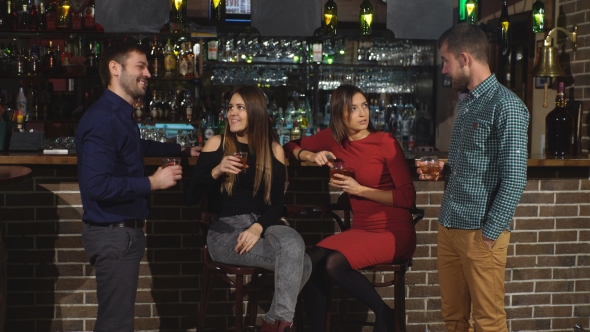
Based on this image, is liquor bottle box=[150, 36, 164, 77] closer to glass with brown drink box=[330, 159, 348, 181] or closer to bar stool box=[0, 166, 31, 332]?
bar stool box=[0, 166, 31, 332]

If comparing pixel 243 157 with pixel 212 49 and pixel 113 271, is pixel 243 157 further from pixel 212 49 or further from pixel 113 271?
pixel 212 49

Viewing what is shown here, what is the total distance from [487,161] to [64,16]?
5.43m

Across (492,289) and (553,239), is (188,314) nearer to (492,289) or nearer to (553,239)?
(492,289)

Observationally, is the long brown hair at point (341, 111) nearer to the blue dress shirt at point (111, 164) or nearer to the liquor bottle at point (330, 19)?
the blue dress shirt at point (111, 164)

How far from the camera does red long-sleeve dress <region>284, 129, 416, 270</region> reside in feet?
11.2

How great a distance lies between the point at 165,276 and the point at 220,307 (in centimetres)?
36

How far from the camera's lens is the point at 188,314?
4059mm

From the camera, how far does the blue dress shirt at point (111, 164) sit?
2863 millimetres

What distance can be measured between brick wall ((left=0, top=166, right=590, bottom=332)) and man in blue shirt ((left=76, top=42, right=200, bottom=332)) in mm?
944

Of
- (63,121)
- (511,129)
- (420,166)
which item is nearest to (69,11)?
(63,121)

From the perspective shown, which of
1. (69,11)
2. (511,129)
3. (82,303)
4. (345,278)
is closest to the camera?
(511,129)

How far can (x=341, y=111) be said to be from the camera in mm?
3594

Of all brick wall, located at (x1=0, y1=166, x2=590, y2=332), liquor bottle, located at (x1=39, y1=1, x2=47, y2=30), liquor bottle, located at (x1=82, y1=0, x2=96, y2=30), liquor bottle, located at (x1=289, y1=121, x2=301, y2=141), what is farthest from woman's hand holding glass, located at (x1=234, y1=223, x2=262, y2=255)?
liquor bottle, located at (x1=39, y1=1, x2=47, y2=30)

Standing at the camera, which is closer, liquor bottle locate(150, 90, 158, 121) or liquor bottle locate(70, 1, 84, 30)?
liquor bottle locate(150, 90, 158, 121)
